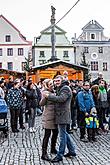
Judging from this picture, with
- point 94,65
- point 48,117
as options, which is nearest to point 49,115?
point 48,117

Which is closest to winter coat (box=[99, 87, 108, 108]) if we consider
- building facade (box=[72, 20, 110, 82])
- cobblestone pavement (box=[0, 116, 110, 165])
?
cobblestone pavement (box=[0, 116, 110, 165])

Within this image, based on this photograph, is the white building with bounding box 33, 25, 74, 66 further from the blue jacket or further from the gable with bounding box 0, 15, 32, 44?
the blue jacket

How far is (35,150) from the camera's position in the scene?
10.9m

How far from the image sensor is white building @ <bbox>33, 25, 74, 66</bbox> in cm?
6950

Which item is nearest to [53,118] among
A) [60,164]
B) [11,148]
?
[60,164]

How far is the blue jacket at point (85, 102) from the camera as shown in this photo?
12.6m

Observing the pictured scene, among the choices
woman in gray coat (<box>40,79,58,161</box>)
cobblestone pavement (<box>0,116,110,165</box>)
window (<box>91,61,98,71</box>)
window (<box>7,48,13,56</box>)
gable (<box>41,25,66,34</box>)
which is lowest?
cobblestone pavement (<box>0,116,110,165</box>)

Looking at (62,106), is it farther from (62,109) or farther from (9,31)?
(9,31)

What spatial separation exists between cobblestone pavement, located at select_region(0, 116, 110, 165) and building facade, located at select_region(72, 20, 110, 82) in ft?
187

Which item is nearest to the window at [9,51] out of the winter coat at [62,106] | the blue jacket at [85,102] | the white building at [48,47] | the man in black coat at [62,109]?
the white building at [48,47]

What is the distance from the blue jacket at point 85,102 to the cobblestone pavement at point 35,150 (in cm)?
96

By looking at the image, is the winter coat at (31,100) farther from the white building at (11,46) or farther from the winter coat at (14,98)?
the white building at (11,46)

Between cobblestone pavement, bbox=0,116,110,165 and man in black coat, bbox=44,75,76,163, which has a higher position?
man in black coat, bbox=44,75,76,163

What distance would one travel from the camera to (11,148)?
36.8ft
